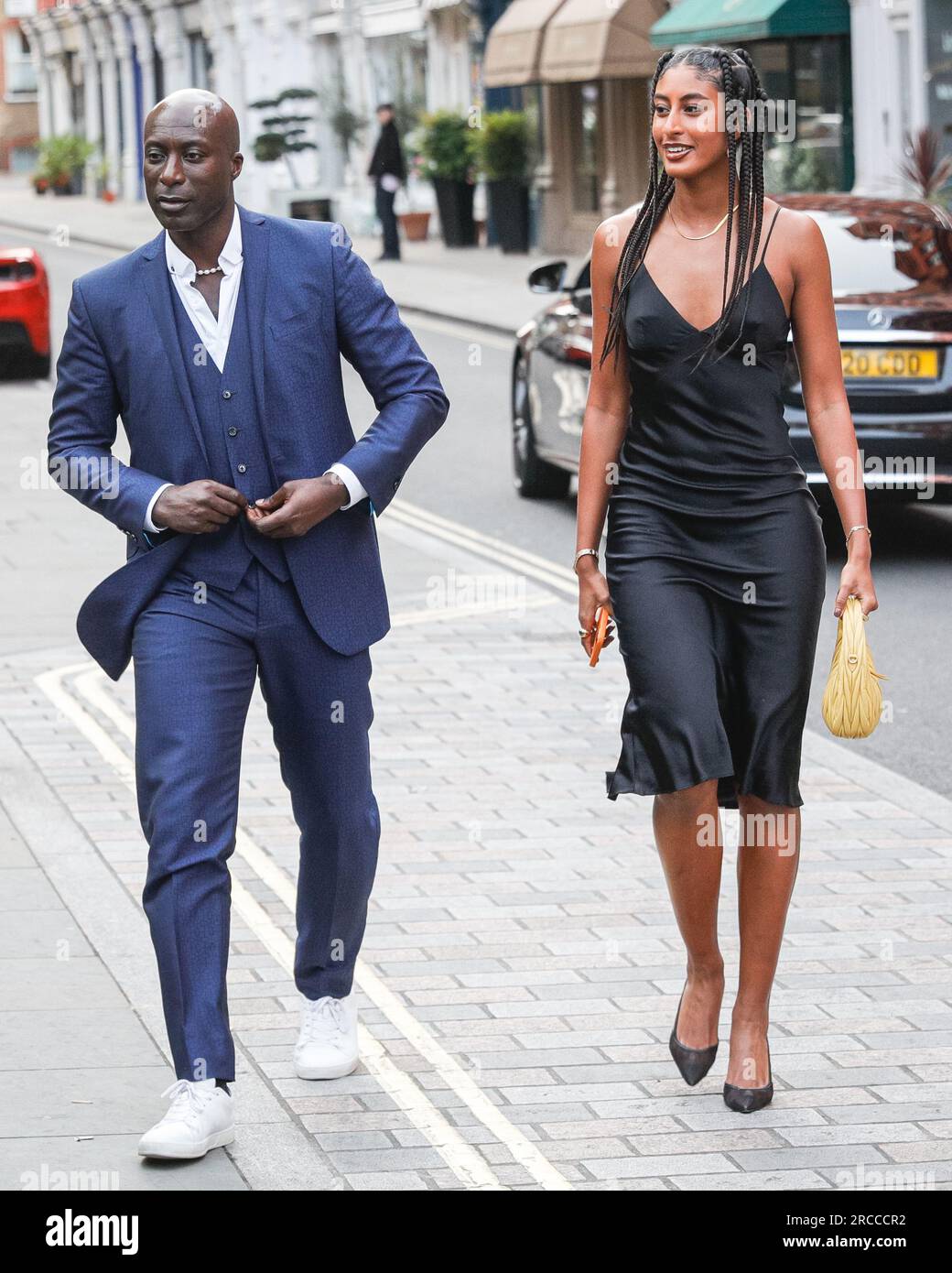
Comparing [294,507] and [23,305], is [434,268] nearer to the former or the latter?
[23,305]

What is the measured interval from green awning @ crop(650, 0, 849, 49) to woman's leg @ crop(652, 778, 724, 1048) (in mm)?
21106

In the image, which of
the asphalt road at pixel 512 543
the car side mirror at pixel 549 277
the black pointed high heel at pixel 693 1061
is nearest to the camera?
the black pointed high heel at pixel 693 1061

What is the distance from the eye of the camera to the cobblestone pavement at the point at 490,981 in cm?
414

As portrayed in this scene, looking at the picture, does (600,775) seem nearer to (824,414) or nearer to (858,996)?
(858,996)

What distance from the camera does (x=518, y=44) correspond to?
106 ft

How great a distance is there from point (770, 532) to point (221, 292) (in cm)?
107

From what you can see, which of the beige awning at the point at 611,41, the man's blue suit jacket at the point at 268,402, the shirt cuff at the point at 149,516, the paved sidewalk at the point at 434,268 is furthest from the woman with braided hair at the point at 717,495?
the beige awning at the point at 611,41

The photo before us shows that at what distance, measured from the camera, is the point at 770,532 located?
4328mm

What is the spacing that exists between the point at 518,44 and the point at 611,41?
2.61 m

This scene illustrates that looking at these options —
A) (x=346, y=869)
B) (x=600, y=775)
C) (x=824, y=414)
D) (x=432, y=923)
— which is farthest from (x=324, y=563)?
(x=600, y=775)

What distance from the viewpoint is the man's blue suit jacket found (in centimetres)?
421

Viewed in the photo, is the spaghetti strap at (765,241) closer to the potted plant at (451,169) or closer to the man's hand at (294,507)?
the man's hand at (294,507)

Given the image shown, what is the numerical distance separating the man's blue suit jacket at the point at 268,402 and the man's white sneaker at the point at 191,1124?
78cm

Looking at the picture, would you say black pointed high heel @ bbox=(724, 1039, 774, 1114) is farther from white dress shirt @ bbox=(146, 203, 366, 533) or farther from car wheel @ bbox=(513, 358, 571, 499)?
car wheel @ bbox=(513, 358, 571, 499)
